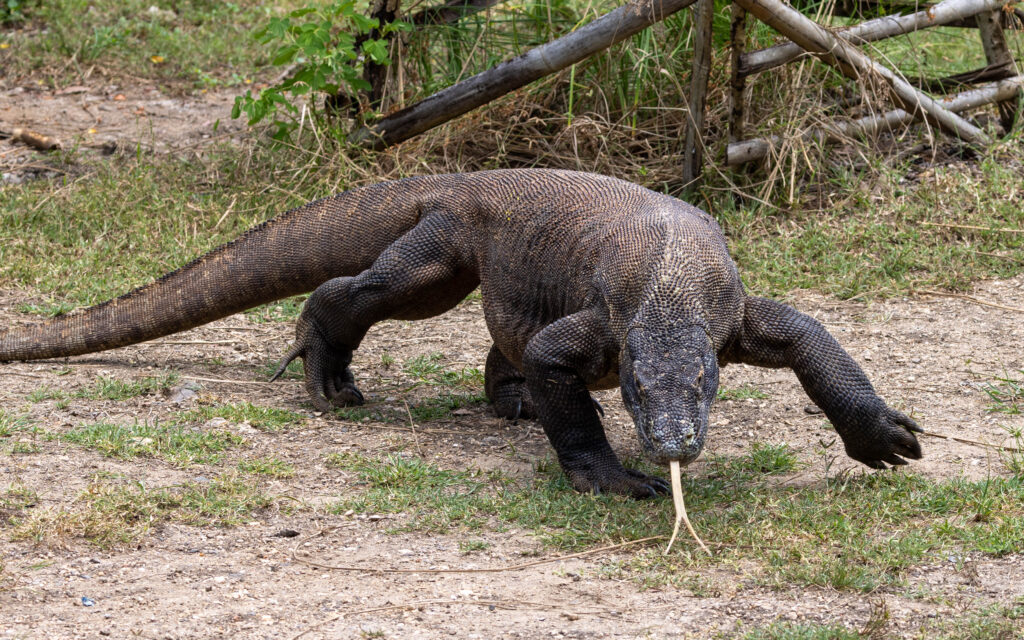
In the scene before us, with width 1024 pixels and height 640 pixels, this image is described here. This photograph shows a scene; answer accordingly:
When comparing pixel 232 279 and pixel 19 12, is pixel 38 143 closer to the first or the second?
pixel 19 12

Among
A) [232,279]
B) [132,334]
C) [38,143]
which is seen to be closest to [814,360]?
[232,279]

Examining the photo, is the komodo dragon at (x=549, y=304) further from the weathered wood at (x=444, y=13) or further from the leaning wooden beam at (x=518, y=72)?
the weathered wood at (x=444, y=13)

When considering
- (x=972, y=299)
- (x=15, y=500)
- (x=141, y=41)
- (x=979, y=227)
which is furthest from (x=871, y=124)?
(x=141, y=41)

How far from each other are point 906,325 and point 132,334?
349 centimetres

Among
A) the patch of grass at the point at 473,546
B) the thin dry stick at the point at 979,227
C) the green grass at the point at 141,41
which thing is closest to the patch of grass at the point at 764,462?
the patch of grass at the point at 473,546

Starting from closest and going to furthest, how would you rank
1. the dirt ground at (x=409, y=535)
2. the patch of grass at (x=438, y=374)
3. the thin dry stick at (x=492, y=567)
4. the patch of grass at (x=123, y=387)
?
the dirt ground at (x=409, y=535) < the thin dry stick at (x=492, y=567) < the patch of grass at (x=123, y=387) < the patch of grass at (x=438, y=374)

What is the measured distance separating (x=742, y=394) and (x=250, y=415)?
78.7 inches

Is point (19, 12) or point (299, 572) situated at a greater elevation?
point (19, 12)

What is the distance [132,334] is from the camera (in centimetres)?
511

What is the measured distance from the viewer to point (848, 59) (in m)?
6.27

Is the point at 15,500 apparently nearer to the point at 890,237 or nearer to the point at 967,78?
the point at 890,237

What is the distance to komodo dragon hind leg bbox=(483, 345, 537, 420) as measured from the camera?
15.8 feet

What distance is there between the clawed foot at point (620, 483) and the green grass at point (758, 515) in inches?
1.7

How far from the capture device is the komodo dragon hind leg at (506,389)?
15.8 ft
